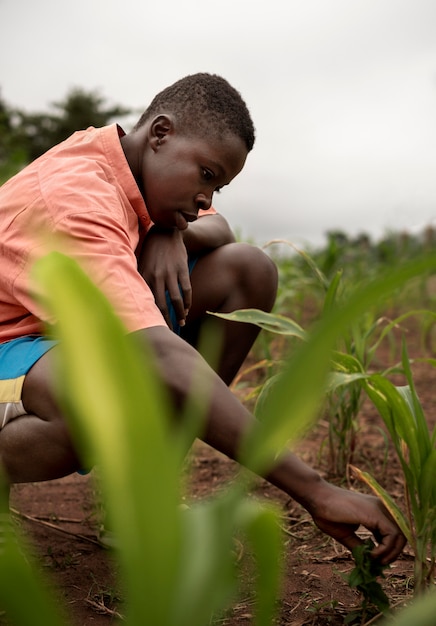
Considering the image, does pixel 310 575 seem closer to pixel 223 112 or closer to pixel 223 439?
pixel 223 439

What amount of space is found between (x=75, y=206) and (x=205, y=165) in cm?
34

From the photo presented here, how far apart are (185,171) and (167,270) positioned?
0.64ft

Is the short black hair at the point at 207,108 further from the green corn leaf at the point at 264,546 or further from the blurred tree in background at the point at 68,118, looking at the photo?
the blurred tree in background at the point at 68,118

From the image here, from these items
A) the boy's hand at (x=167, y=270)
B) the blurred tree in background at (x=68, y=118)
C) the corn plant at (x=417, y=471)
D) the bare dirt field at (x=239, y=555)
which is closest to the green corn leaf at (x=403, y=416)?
the corn plant at (x=417, y=471)

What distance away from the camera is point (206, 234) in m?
1.50

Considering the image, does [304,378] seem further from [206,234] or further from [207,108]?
[206,234]

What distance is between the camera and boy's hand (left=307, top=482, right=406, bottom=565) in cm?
82

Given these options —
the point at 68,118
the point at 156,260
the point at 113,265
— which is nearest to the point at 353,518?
the point at 113,265

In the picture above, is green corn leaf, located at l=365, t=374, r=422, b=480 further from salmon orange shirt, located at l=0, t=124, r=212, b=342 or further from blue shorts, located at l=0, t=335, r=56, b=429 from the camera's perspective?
blue shorts, located at l=0, t=335, r=56, b=429

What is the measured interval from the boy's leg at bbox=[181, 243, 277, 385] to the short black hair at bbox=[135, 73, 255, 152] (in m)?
0.25

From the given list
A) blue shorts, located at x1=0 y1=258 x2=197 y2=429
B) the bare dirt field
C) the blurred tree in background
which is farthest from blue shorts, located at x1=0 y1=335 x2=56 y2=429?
the blurred tree in background

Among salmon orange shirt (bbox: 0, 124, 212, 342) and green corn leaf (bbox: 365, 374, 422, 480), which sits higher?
salmon orange shirt (bbox: 0, 124, 212, 342)

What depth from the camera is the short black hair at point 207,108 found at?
128 cm

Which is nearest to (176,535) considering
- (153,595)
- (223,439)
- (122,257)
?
(153,595)
